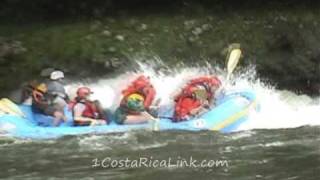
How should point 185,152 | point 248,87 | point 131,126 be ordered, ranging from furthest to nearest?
point 248,87 < point 131,126 < point 185,152

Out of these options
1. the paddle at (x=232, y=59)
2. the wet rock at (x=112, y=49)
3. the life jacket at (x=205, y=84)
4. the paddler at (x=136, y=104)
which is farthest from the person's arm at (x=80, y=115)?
the wet rock at (x=112, y=49)

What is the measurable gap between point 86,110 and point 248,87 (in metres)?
2.37

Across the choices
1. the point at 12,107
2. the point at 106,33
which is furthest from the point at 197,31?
the point at 12,107

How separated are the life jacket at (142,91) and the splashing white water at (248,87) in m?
0.24

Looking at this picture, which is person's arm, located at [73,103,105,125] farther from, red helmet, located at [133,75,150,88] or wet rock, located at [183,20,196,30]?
wet rock, located at [183,20,196,30]

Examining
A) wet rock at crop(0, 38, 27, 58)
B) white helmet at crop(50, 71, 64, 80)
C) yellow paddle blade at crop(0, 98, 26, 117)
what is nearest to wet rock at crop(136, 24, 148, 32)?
wet rock at crop(0, 38, 27, 58)

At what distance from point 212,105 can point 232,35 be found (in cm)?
294

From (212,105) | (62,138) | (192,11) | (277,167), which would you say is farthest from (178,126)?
(192,11)

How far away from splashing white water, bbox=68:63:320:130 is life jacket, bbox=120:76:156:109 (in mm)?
238

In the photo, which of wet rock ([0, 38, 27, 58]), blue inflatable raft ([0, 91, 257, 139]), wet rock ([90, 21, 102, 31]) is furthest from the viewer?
wet rock ([90, 21, 102, 31])

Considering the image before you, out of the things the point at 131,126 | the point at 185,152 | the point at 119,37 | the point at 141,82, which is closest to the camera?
the point at 185,152

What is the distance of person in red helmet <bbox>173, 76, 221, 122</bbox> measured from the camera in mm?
10938

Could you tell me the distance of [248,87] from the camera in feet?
39.8

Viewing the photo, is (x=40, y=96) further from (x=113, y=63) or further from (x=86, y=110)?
(x=113, y=63)
